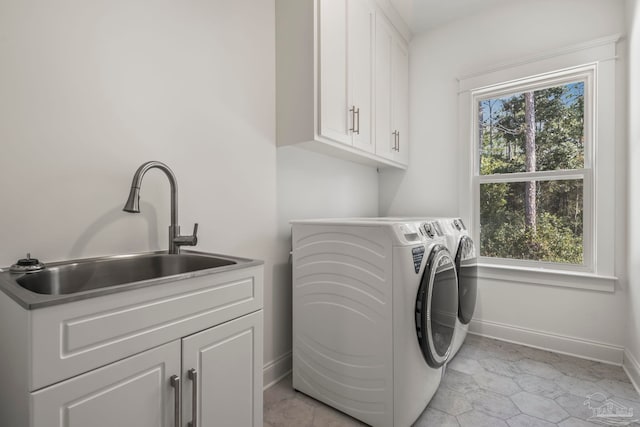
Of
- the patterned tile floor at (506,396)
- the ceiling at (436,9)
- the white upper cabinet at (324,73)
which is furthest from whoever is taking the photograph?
the ceiling at (436,9)

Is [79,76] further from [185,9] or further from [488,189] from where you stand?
[488,189]

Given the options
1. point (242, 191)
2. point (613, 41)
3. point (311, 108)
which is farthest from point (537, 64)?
point (242, 191)

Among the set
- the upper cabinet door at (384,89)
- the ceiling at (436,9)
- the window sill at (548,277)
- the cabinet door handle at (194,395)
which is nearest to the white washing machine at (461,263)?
the window sill at (548,277)

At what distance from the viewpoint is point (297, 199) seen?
210cm

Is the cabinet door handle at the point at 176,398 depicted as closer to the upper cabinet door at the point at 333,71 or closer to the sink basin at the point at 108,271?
the sink basin at the point at 108,271

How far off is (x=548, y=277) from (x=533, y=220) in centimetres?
46

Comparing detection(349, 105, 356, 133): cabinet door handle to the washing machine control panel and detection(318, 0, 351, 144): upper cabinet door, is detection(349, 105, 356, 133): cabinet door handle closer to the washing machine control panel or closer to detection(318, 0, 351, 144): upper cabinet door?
detection(318, 0, 351, 144): upper cabinet door

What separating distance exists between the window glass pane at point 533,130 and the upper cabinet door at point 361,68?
45.1 inches

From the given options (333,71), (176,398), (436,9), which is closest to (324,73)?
(333,71)

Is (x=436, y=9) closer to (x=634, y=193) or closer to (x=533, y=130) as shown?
(x=533, y=130)

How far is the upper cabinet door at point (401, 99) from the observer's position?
2.61m

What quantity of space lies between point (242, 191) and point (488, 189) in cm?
211

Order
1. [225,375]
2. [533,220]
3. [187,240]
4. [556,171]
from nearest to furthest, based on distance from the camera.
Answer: [225,375] < [187,240] < [556,171] < [533,220]

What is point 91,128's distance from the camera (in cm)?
117
